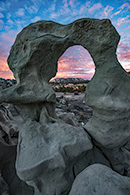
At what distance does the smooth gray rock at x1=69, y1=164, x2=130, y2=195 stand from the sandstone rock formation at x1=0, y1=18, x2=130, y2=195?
1.19ft

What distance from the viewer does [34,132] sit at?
169cm

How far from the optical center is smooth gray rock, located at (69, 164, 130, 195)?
0.96 metres

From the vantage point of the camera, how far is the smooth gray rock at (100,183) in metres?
0.96

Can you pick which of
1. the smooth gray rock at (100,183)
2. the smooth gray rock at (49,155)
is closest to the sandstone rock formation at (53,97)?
the smooth gray rock at (49,155)

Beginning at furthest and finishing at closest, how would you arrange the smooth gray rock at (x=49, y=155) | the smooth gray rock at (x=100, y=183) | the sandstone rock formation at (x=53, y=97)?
→ the sandstone rock formation at (x=53, y=97) < the smooth gray rock at (x=49, y=155) < the smooth gray rock at (x=100, y=183)

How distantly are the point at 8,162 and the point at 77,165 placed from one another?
5.62ft

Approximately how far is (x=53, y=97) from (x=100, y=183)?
154 centimetres

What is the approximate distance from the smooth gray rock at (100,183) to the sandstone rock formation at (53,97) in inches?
14.3

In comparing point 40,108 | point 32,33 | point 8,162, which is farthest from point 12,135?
point 32,33

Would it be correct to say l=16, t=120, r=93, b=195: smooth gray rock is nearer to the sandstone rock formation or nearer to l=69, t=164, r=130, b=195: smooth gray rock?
the sandstone rock formation

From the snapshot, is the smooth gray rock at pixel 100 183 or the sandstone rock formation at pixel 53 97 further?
the sandstone rock formation at pixel 53 97

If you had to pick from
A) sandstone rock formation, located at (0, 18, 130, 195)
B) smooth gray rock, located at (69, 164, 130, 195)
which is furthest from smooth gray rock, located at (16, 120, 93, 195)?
smooth gray rock, located at (69, 164, 130, 195)

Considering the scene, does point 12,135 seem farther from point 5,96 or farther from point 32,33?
point 32,33

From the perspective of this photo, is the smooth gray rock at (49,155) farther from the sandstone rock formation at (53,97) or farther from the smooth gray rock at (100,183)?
the smooth gray rock at (100,183)
